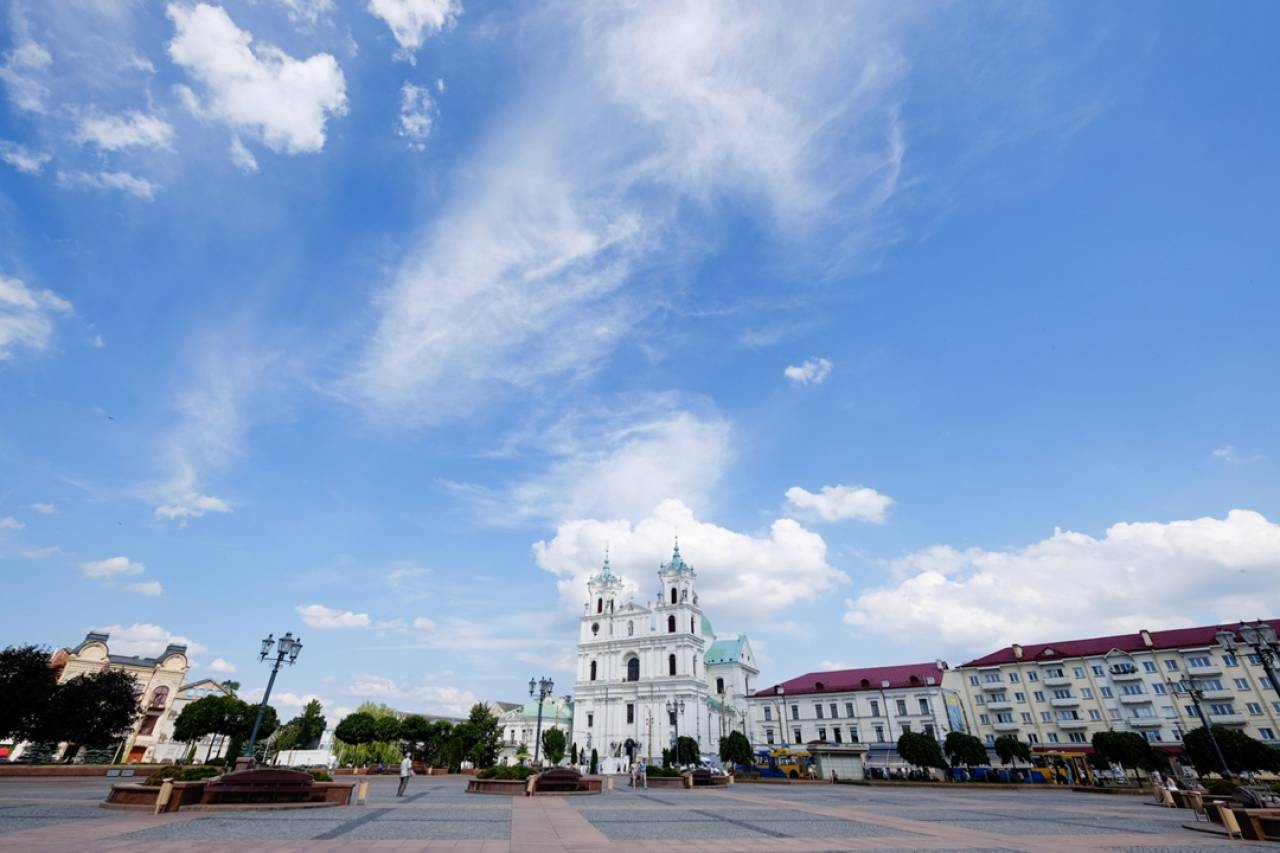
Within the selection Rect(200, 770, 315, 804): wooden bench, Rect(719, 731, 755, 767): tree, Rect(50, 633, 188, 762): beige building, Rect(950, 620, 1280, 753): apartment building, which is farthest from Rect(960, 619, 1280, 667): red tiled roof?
Rect(50, 633, 188, 762): beige building

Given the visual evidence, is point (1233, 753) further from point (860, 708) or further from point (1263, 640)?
point (1263, 640)

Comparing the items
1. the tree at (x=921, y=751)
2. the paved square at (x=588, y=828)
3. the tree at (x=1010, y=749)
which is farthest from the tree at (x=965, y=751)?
the paved square at (x=588, y=828)

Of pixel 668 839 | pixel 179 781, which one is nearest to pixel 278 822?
pixel 179 781

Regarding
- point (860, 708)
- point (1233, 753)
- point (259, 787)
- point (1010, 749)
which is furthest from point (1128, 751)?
point (259, 787)

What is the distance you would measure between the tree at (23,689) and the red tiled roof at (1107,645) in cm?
8210

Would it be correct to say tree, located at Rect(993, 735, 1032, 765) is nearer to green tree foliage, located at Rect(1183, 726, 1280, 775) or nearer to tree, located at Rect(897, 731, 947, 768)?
tree, located at Rect(897, 731, 947, 768)

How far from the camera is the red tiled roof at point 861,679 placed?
65.6 meters

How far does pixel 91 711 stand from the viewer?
4569cm

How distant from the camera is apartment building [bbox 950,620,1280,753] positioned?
52.5 metres

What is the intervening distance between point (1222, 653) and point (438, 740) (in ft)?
236

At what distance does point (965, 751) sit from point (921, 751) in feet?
10.5

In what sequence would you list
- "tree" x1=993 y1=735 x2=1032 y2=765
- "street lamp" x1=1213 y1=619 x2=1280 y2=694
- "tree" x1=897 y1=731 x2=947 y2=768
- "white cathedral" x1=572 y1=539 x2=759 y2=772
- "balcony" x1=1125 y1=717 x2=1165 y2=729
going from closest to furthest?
"street lamp" x1=1213 y1=619 x2=1280 y2=694 < "tree" x1=897 y1=731 x2=947 y2=768 < "tree" x1=993 y1=735 x2=1032 y2=765 < "balcony" x1=1125 y1=717 x2=1165 y2=729 < "white cathedral" x1=572 y1=539 x2=759 y2=772

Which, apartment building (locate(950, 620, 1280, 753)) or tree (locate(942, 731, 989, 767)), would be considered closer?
tree (locate(942, 731, 989, 767))

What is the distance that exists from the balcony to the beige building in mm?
95929
